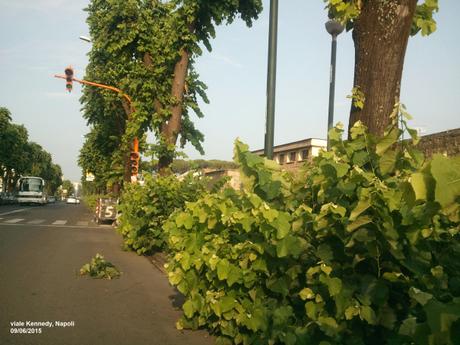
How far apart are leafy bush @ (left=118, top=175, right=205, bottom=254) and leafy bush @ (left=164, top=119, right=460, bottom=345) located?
597 centimetres

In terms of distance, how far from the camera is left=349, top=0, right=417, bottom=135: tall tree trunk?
479 centimetres

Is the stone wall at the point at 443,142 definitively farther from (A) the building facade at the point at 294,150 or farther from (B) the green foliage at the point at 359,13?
(A) the building facade at the point at 294,150

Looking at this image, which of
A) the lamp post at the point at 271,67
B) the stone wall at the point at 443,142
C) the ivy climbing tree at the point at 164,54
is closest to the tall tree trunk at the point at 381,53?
the lamp post at the point at 271,67

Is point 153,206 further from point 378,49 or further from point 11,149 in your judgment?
point 11,149

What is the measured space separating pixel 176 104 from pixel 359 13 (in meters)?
10.5

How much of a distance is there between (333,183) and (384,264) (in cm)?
67

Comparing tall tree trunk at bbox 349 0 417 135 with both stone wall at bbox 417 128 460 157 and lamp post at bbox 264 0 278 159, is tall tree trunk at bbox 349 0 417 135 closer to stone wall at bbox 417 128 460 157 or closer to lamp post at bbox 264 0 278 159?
lamp post at bbox 264 0 278 159

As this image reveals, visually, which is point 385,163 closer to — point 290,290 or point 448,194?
point 290,290

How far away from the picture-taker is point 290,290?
12.9 feet

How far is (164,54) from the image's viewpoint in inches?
613

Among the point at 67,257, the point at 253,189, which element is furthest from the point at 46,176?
the point at 253,189

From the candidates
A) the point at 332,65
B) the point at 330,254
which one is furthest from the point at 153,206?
the point at 330,254

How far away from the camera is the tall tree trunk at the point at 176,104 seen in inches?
576

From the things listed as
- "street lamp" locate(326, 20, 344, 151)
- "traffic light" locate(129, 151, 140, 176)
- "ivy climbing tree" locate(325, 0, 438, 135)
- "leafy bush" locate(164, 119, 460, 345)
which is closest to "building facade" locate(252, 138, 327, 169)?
"traffic light" locate(129, 151, 140, 176)
